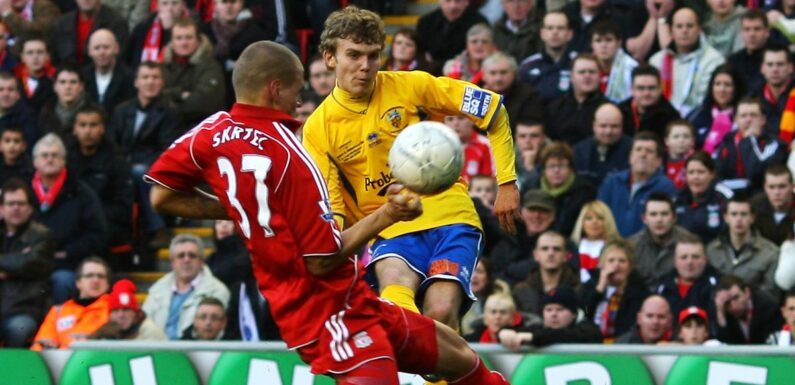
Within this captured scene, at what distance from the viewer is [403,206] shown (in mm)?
8367

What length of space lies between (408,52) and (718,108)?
112 inches

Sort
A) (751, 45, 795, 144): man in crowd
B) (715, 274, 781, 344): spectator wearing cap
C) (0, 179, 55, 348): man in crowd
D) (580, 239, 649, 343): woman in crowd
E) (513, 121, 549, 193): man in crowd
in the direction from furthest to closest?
(513, 121, 549, 193): man in crowd < (751, 45, 795, 144): man in crowd < (0, 179, 55, 348): man in crowd < (580, 239, 649, 343): woman in crowd < (715, 274, 781, 344): spectator wearing cap

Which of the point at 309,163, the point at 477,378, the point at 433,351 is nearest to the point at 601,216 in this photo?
the point at 477,378

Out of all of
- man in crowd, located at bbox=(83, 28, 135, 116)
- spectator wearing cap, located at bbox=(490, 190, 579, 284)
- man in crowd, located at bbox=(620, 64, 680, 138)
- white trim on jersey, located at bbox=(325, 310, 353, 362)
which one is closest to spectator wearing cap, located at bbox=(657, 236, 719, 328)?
spectator wearing cap, located at bbox=(490, 190, 579, 284)

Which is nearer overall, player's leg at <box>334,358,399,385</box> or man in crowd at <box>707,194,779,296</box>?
player's leg at <box>334,358,399,385</box>

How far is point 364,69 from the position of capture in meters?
9.96

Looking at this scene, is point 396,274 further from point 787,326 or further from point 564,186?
point 564,186

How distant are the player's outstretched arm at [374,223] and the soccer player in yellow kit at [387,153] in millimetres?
1225

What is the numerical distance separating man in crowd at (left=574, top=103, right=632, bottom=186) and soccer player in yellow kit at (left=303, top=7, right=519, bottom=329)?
5.21 metres

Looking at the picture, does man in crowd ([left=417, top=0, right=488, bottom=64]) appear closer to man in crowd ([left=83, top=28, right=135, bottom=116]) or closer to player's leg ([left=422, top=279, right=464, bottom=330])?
man in crowd ([left=83, top=28, right=135, bottom=116])

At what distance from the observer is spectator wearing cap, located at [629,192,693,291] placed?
14.1 metres

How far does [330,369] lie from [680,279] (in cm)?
540

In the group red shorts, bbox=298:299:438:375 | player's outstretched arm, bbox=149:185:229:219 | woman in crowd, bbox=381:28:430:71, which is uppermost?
woman in crowd, bbox=381:28:430:71

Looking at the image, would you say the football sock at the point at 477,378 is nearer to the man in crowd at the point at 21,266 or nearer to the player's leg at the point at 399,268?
the player's leg at the point at 399,268
